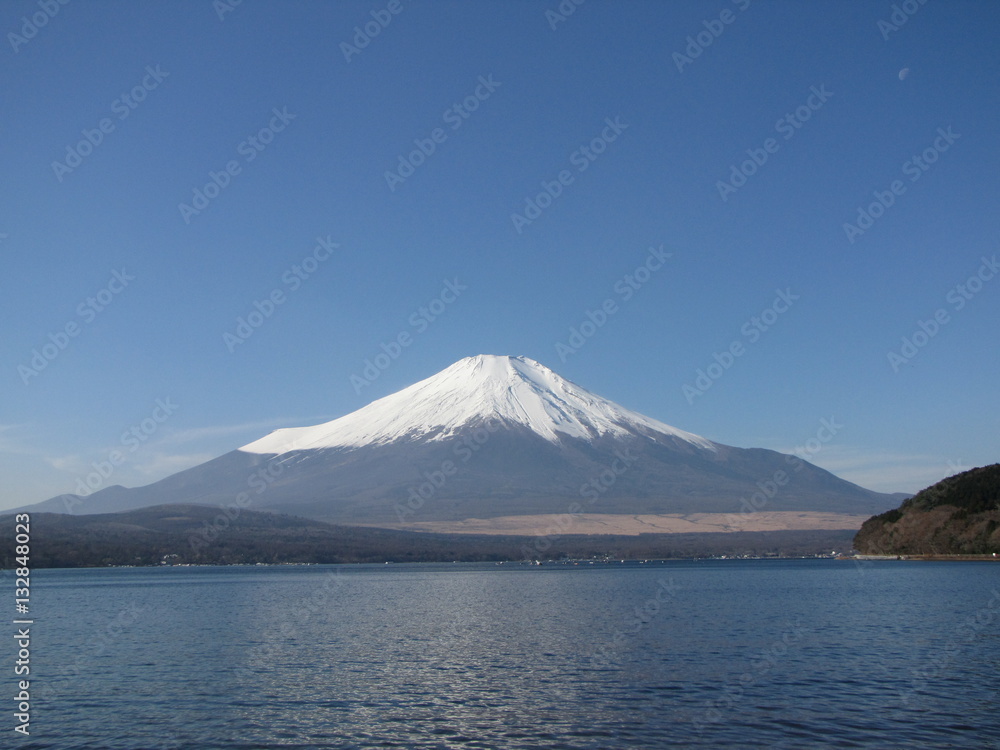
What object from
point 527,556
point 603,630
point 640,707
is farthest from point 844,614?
point 527,556

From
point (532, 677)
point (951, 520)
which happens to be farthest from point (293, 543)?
point (532, 677)

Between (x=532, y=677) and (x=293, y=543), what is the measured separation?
14344cm

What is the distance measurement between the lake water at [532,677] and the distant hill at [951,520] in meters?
44.7

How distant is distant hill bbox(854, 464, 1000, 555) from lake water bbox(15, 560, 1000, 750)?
44727 mm

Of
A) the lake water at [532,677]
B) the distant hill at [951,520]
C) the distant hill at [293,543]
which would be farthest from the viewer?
the distant hill at [293,543]

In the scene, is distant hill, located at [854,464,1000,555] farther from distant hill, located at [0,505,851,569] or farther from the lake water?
distant hill, located at [0,505,851,569]

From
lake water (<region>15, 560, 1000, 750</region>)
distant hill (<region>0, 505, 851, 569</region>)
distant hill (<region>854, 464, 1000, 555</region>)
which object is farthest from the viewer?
distant hill (<region>0, 505, 851, 569</region>)

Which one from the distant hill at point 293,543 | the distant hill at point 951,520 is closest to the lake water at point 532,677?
the distant hill at point 951,520

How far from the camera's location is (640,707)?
2119cm

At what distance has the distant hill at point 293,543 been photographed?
495ft

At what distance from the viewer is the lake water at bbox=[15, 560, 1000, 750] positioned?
18.9m

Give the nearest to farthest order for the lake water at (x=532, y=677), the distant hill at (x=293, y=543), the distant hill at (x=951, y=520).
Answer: the lake water at (x=532, y=677) → the distant hill at (x=951, y=520) → the distant hill at (x=293, y=543)

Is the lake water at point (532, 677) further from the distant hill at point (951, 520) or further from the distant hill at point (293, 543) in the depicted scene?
the distant hill at point (293, 543)

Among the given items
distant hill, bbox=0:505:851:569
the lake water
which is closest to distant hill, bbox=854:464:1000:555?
the lake water
